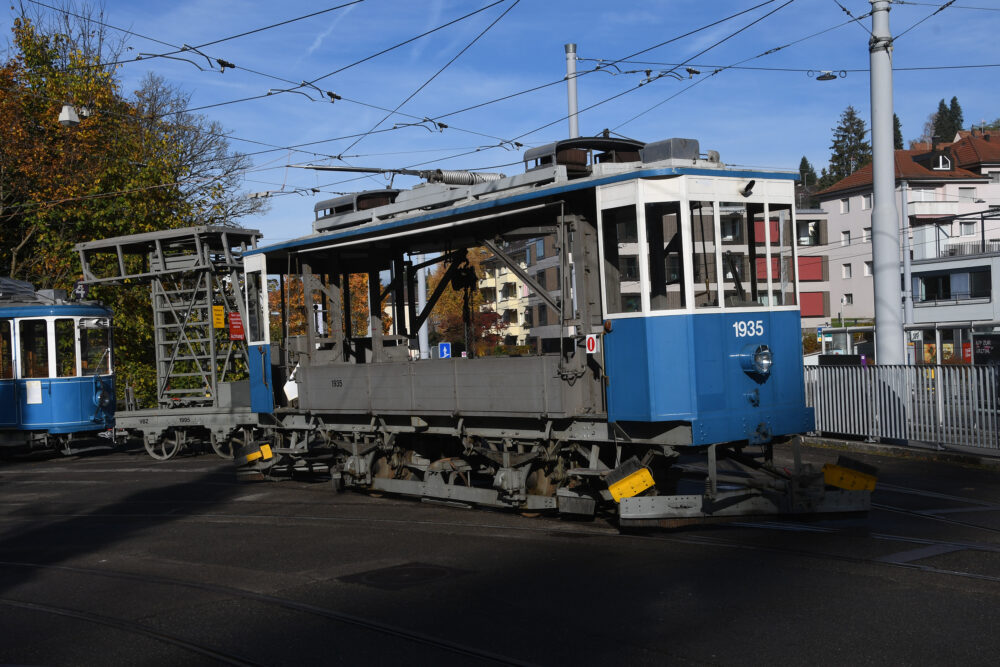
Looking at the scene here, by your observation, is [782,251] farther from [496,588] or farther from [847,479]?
[496,588]

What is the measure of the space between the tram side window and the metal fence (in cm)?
737

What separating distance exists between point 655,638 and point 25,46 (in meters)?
28.7

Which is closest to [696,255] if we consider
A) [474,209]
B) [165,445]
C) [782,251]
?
[782,251]

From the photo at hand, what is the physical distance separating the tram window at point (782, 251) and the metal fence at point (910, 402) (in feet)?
22.8

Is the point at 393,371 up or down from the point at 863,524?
up

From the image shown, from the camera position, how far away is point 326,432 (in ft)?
46.0

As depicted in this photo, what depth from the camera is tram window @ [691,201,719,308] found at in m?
9.38

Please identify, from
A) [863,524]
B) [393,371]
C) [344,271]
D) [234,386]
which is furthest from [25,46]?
[863,524]

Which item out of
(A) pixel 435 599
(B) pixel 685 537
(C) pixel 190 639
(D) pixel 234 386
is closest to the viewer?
(C) pixel 190 639

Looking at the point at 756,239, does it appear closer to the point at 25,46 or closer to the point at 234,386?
the point at 234,386

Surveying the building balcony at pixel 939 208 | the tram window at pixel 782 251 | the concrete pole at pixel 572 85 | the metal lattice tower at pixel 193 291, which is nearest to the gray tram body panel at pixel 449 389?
the tram window at pixel 782 251

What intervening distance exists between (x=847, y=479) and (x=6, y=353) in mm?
18158

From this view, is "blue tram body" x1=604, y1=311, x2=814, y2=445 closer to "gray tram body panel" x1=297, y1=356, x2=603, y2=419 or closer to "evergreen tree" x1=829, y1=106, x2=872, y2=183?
"gray tram body panel" x1=297, y1=356, x2=603, y2=419

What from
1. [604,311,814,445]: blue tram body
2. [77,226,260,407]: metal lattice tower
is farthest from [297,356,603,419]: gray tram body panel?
[77,226,260,407]: metal lattice tower
